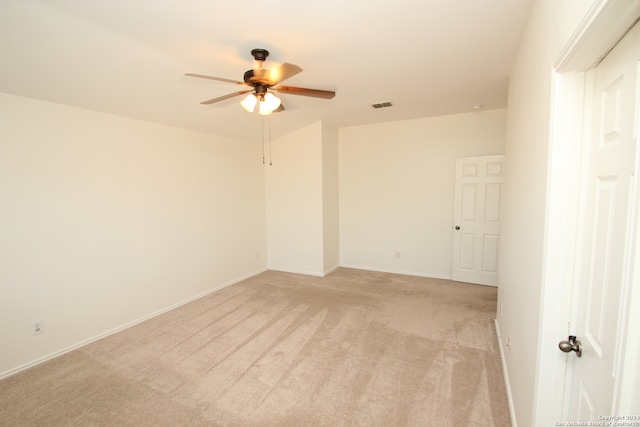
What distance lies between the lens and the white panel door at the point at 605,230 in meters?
0.82

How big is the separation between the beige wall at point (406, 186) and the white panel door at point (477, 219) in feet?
0.52

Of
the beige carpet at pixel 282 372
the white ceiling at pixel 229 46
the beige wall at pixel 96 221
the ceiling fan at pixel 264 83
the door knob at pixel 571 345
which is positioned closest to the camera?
the door knob at pixel 571 345

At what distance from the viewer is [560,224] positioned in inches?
46.4

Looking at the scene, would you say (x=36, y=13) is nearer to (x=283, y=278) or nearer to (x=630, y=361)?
(x=630, y=361)

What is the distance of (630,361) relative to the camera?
0.68 meters

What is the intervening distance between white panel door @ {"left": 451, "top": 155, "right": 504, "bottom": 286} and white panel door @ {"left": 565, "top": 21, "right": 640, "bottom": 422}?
3.45 meters

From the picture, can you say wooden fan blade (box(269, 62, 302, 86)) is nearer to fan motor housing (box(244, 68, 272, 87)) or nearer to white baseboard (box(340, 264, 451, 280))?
fan motor housing (box(244, 68, 272, 87))

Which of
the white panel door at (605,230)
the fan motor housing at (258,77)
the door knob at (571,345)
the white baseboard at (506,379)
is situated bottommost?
the white baseboard at (506,379)

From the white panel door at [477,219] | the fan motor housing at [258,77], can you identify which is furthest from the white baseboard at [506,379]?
the fan motor housing at [258,77]

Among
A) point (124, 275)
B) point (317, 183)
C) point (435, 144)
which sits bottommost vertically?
point (124, 275)

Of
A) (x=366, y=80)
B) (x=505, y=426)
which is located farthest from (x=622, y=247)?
(x=366, y=80)

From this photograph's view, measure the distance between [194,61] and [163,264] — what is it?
247 centimetres

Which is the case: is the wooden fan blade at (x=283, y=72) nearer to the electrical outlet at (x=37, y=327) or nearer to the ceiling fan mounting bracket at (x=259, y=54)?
the ceiling fan mounting bracket at (x=259, y=54)

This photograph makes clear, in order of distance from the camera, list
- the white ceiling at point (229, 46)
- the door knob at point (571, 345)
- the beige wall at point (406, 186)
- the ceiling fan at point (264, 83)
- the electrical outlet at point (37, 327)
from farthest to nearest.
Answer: the beige wall at point (406, 186), the electrical outlet at point (37, 327), the ceiling fan at point (264, 83), the white ceiling at point (229, 46), the door knob at point (571, 345)
